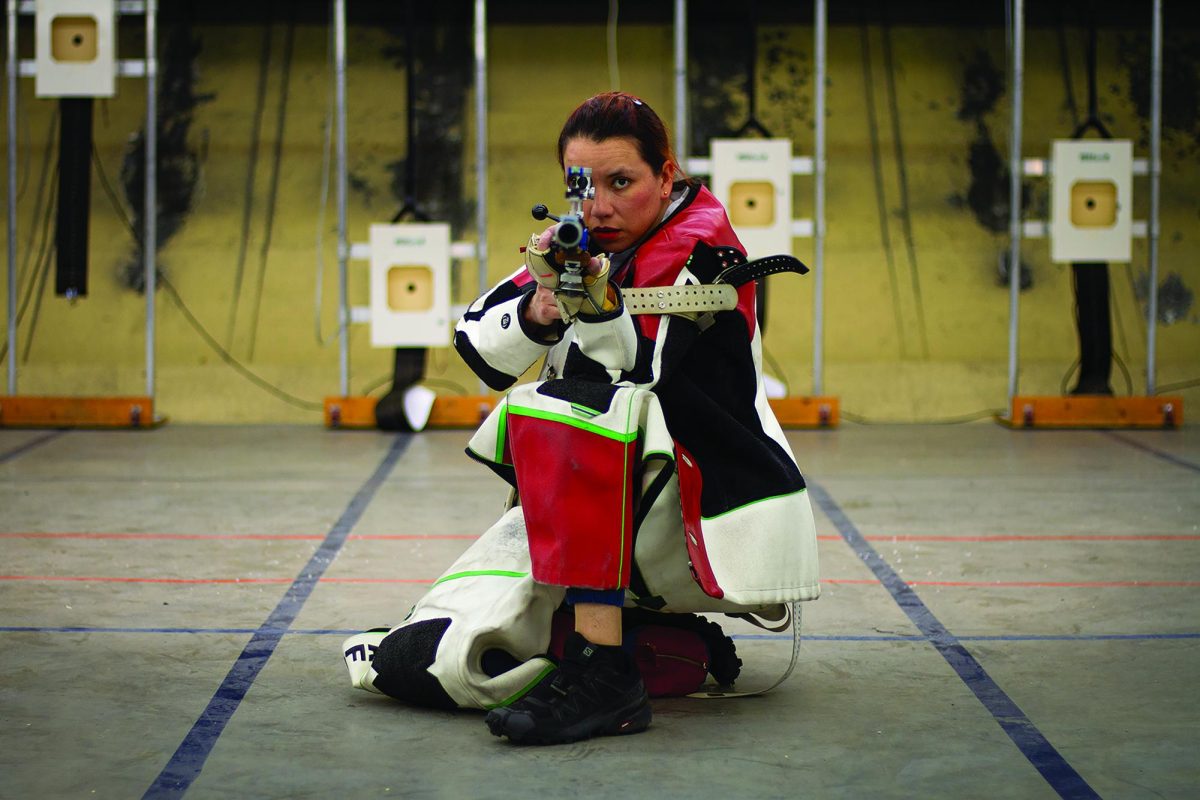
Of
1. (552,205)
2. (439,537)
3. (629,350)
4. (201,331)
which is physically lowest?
(439,537)

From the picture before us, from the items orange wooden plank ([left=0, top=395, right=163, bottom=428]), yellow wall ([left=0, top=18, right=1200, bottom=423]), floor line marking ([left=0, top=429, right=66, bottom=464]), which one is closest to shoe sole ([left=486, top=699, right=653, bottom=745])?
floor line marking ([left=0, top=429, right=66, bottom=464])

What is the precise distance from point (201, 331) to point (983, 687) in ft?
17.4

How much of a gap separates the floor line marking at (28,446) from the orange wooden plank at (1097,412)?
12.4ft

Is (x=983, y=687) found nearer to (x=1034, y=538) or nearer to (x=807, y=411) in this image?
(x=1034, y=538)

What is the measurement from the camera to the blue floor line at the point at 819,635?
283 centimetres

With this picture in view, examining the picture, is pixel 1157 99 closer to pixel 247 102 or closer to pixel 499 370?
pixel 247 102

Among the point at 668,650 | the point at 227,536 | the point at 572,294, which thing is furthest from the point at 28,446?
the point at 572,294

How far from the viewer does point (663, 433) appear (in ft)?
7.10

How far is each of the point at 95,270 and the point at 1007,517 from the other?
181 inches

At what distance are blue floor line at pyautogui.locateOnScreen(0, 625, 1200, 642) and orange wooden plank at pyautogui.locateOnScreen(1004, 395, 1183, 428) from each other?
363 centimetres

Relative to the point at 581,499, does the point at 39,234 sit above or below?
above

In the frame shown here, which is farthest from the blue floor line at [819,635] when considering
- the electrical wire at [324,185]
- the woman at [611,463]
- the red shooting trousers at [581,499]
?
the electrical wire at [324,185]

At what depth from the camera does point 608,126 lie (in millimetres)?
2275

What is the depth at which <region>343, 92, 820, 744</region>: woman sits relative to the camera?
7.01ft
